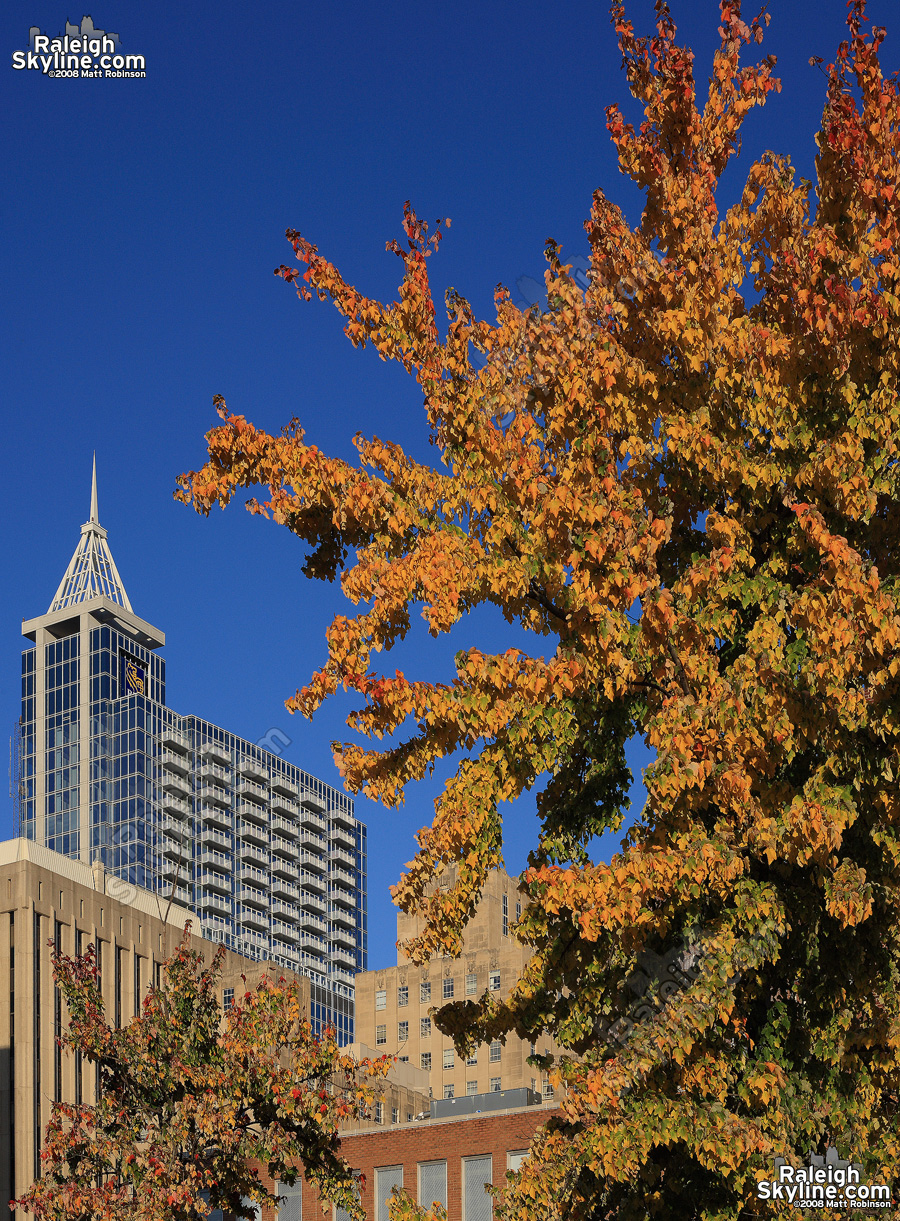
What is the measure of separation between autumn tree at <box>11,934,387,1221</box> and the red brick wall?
Answer: 2312 centimetres

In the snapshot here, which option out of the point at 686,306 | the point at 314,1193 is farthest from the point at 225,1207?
the point at 314,1193

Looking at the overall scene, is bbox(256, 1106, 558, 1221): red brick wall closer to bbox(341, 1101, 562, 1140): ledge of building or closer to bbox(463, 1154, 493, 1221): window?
bbox(341, 1101, 562, 1140): ledge of building

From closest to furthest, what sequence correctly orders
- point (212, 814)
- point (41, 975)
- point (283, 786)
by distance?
point (41, 975) → point (212, 814) → point (283, 786)

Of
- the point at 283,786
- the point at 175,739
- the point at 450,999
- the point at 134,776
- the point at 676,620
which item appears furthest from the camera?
the point at 283,786

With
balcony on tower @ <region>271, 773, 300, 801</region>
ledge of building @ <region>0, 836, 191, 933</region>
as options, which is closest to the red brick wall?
ledge of building @ <region>0, 836, 191, 933</region>

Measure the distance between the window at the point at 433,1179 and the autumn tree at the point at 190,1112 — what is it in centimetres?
2384

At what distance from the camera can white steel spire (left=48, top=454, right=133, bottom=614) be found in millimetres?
180875

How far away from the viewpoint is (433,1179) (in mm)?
47406

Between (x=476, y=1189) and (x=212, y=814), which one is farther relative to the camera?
(x=212, y=814)

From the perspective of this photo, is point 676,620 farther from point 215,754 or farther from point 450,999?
point 215,754

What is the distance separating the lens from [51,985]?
82375 mm

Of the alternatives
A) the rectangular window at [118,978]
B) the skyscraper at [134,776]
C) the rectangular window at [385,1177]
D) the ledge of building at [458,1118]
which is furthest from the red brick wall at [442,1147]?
the skyscraper at [134,776]

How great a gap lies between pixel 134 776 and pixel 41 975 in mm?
88212

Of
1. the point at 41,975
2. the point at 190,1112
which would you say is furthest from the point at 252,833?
the point at 190,1112
